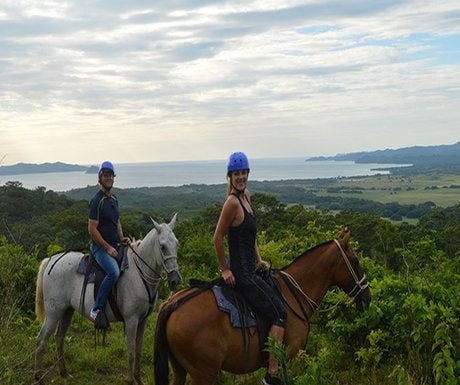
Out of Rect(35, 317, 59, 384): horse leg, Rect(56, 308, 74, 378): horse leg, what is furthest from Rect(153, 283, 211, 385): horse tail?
Rect(56, 308, 74, 378): horse leg

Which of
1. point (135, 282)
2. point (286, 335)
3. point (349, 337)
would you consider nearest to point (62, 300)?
point (135, 282)

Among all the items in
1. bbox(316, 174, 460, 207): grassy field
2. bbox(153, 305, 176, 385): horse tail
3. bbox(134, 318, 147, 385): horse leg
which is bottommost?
bbox(316, 174, 460, 207): grassy field

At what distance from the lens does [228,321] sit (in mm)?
4406

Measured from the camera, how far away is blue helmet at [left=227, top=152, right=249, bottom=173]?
4.57 meters

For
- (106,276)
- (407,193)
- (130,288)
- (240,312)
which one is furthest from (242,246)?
(407,193)

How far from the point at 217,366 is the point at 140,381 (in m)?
2.23

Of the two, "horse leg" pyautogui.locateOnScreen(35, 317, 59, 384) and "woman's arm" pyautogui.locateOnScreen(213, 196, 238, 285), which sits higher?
"woman's arm" pyautogui.locateOnScreen(213, 196, 238, 285)

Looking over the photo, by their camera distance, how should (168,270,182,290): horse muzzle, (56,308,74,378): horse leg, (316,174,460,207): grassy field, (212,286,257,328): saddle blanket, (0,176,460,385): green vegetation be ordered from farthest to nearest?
(316,174,460,207): grassy field → (56,308,74,378): horse leg → (168,270,182,290): horse muzzle → (212,286,257,328): saddle blanket → (0,176,460,385): green vegetation

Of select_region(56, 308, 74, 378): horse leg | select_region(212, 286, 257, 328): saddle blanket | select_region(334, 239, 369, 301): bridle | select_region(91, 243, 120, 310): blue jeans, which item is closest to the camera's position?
select_region(212, 286, 257, 328): saddle blanket

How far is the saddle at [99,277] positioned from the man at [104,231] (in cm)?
9

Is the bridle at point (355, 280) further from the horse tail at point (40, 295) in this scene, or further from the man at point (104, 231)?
the horse tail at point (40, 295)

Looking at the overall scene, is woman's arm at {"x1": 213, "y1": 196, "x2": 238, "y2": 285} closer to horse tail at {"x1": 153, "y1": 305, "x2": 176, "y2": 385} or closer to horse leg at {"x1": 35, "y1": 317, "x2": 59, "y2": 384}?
horse tail at {"x1": 153, "y1": 305, "x2": 176, "y2": 385}

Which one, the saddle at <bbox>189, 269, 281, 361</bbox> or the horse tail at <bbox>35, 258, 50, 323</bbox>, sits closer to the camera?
the saddle at <bbox>189, 269, 281, 361</bbox>

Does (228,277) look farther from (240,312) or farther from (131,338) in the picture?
(131,338)
